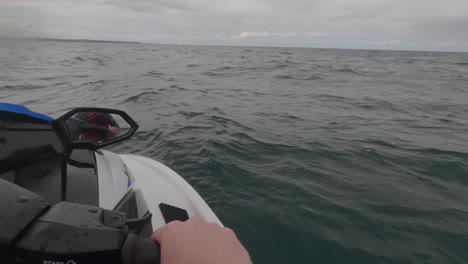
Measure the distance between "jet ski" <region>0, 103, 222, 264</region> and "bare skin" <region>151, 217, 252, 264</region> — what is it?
0.05 m

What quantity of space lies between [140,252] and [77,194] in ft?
3.00

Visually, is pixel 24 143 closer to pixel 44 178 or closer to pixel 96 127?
pixel 44 178

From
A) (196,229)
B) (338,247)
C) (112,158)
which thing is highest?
(196,229)

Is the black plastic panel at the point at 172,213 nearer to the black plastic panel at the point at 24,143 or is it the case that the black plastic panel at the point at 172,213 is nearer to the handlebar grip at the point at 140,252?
the black plastic panel at the point at 24,143

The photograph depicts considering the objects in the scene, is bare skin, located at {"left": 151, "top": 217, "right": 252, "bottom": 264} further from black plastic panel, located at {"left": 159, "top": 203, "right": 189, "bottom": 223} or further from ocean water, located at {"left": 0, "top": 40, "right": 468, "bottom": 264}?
ocean water, located at {"left": 0, "top": 40, "right": 468, "bottom": 264}

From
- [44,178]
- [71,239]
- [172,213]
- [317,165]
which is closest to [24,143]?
[44,178]

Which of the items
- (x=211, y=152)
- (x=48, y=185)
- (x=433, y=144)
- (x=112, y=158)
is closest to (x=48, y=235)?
(x=48, y=185)

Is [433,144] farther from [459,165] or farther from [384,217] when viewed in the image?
[384,217]

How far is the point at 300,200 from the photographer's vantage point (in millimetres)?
3881

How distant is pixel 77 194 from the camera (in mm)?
1684

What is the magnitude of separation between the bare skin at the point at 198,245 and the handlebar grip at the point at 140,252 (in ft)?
0.08

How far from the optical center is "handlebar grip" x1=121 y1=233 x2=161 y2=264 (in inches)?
37.3

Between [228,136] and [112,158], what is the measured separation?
13.1 ft

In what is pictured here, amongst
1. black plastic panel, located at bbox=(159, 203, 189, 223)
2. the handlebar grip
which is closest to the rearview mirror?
black plastic panel, located at bbox=(159, 203, 189, 223)
